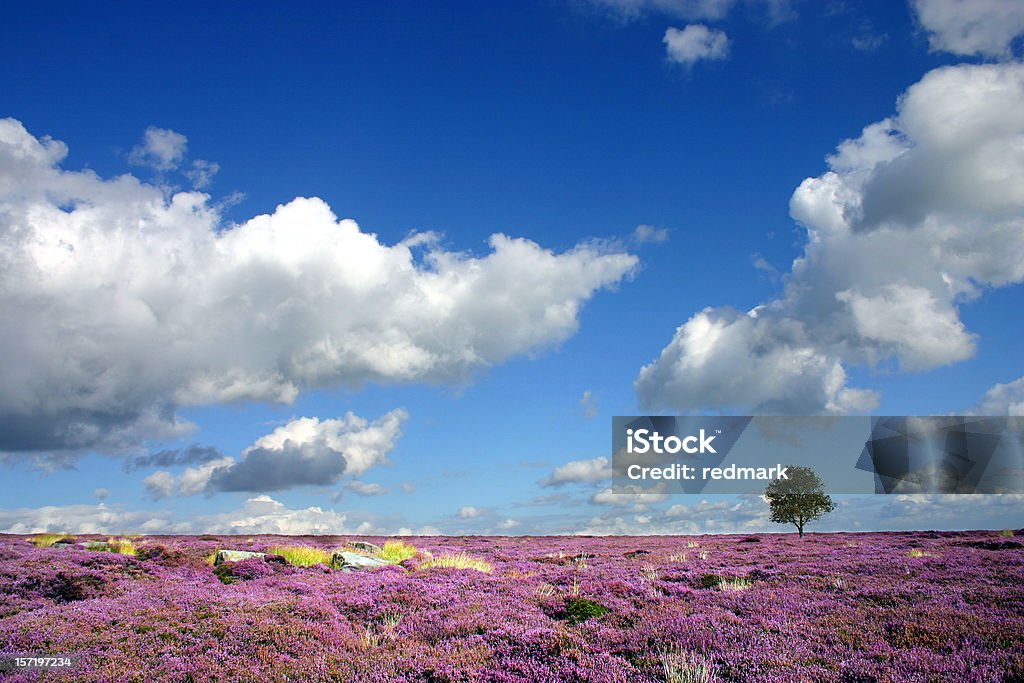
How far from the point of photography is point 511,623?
10.5 m

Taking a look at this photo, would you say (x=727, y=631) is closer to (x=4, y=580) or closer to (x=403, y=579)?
(x=403, y=579)

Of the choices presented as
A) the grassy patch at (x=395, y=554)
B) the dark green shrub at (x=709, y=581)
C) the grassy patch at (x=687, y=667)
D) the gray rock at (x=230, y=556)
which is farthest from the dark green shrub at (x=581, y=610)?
the gray rock at (x=230, y=556)

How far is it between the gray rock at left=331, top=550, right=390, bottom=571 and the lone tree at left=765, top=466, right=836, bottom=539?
38.8 metres

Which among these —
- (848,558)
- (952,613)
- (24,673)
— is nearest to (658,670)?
(952,613)

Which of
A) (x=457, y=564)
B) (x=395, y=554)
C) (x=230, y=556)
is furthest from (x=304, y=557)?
(x=457, y=564)

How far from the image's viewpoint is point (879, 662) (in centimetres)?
795

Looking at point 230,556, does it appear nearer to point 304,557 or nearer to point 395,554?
point 304,557

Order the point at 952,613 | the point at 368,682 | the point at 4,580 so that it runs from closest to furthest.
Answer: the point at 368,682 → the point at 952,613 → the point at 4,580

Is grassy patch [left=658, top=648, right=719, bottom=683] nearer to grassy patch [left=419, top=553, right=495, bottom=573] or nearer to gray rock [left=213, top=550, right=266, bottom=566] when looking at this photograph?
grassy patch [left=419, top=553, right=495, bottom=573]

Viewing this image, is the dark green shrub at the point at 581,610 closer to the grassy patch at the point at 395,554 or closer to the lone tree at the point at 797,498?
the grassy patch at the point at 395,554

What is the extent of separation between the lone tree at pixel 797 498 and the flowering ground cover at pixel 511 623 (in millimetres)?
31403

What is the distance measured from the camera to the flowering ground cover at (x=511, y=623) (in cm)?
793

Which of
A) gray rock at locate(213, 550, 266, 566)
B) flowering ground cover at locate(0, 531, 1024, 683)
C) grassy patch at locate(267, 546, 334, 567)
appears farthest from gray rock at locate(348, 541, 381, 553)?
flowering ground cover at locate(0, 531, 1024, 683)

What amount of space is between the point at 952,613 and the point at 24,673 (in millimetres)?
15005
